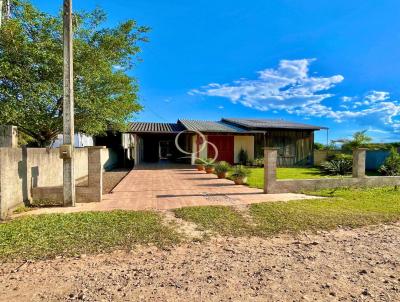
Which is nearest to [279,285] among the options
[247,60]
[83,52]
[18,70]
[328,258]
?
[328,258]

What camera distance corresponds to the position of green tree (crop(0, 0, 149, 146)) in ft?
31.0

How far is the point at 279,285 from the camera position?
10.2 feet

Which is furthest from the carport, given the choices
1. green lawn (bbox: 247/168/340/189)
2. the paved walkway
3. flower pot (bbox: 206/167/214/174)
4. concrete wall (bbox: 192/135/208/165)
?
the paved walkway

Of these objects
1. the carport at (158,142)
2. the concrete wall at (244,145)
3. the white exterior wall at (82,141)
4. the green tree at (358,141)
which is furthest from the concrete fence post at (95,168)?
the green tree at (358,141)

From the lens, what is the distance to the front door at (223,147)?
63.9 ft

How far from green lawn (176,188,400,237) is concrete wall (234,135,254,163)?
1194 cm

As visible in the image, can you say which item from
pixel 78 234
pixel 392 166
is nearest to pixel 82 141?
pixel 78 234

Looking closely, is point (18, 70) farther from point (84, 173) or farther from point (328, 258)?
point (328, 258)

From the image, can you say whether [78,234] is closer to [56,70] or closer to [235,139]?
[56,70]

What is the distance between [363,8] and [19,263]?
13.9 meters

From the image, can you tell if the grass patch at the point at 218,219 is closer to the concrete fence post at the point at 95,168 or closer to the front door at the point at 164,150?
the concrete fence post at the point at 95,168

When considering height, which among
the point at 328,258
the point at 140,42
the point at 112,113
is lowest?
the point at 328,258

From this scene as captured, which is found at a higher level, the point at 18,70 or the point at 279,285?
the point at 18,70

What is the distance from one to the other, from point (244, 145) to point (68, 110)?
14.9 metres
